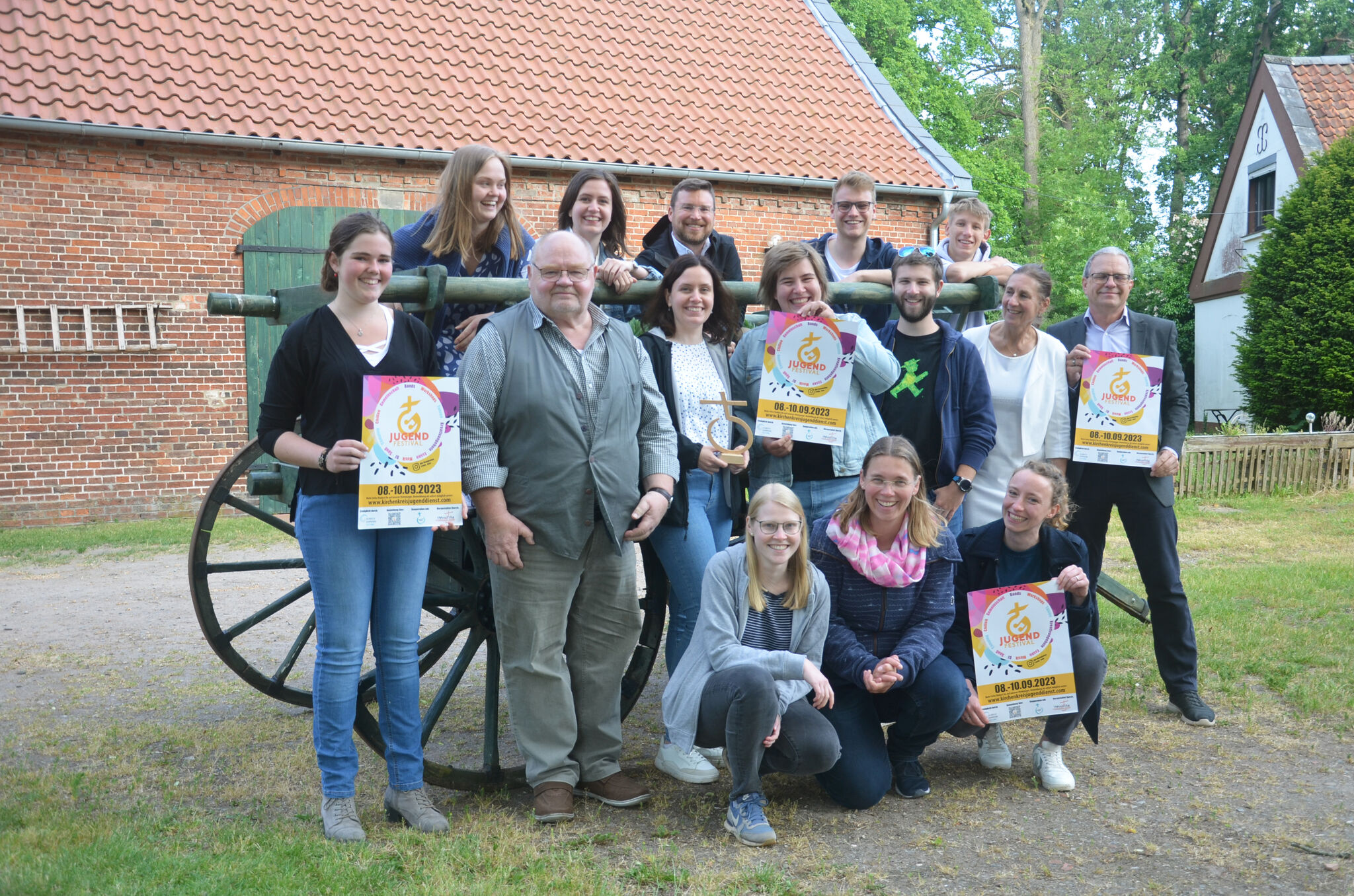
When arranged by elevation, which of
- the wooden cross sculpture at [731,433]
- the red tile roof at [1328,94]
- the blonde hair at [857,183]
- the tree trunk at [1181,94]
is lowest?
the wooden cross sculpture at [731,433]

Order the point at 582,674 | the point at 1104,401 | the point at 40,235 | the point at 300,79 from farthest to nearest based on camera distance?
the point at 300,79 → the point at 40,235 → the point at 1104,401 → the point at 582,674

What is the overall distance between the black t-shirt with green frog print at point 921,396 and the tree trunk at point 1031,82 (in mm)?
21942

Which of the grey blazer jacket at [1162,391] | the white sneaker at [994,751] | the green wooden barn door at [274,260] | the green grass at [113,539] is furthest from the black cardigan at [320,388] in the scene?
the green wooden barn door at [274,260]

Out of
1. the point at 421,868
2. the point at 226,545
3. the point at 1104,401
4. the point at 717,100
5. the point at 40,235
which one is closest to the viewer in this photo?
the point at 421,868

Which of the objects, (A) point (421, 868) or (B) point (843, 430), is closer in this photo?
(A) point (421, 868)

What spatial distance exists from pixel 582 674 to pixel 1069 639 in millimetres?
1740

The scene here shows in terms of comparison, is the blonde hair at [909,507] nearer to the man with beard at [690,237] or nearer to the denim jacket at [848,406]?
the denim jacket at [848,406]

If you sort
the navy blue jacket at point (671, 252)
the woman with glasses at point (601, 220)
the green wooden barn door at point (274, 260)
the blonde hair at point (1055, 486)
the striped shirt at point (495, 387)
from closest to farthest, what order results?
the striped shirt at point (495, 387) < the blonde hair at point (1055, 486) < the woman with glasses at point (601, 220) < the navy blue jacket at point (671, 252) < the green wooden barn door at point (274, 260)

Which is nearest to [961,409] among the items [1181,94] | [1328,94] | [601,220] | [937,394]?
[937,394]

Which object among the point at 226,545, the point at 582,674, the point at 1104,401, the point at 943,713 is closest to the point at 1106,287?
the point at 1104,401

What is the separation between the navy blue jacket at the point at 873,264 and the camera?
469cm

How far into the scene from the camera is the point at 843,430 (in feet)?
13.0

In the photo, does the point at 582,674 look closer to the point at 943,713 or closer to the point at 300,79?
the point at 943,713

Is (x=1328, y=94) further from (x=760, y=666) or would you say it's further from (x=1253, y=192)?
(x=760, y=666)
